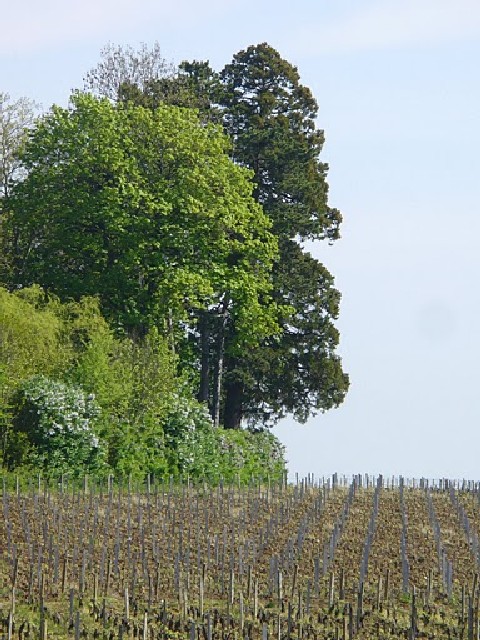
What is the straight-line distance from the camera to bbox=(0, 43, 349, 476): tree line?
→ 49312 millimetres

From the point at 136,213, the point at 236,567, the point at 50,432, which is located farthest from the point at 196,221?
the point at 236,567

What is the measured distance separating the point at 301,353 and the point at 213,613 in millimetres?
33611

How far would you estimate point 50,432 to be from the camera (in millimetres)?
38094

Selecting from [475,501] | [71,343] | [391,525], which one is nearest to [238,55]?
[71,343]

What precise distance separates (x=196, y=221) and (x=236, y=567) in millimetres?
25296

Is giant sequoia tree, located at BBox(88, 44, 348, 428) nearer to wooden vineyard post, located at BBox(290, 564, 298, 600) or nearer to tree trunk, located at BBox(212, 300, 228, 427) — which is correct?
tree trunk, located at BBox(212, 300, 228, 427)

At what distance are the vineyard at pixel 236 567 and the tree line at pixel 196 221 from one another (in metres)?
11.5

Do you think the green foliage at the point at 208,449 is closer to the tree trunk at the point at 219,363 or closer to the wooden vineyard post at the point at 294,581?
the tree trunk at the point at 219,363

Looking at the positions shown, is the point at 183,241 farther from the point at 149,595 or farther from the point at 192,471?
the point at 149,595

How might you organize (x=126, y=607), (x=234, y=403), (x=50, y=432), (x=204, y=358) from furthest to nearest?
(x=234, y=403), (x=204, y=358), (x=50, y=432), (x=126, y=607)

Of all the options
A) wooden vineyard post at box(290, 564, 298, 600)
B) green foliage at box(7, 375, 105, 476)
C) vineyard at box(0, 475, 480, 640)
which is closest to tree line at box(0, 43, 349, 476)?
green foliage at box(7, 375, 105, 476)

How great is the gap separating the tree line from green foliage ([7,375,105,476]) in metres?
6.77

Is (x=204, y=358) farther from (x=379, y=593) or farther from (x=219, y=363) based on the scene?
(x=379, y=593)

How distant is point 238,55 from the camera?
185 feet
